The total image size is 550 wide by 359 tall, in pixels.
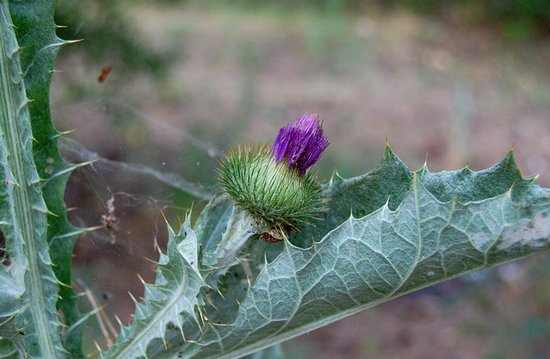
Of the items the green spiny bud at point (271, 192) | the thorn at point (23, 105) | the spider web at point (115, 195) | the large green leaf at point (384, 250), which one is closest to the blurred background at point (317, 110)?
the spider web at point (115, 195)

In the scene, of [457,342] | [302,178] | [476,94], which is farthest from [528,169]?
[302,178]

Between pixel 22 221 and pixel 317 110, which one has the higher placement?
pixel 317 110

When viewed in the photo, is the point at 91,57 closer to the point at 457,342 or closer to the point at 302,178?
the point at 302,178

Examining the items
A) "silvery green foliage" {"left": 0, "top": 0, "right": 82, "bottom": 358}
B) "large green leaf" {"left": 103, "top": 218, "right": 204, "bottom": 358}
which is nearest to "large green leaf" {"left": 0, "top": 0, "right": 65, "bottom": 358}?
"silvery green foliage" {"left": 0, "top": 0, "right": 82, "bottom": 358}

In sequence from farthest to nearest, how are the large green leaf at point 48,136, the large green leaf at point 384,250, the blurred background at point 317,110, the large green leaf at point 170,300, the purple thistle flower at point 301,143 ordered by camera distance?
the blurred background at point 317,110
the purple thistle flower at point 301,143
the large green leaf at point 48,136
the large green leaf at point 170,300
the large green leaf at point 384,250

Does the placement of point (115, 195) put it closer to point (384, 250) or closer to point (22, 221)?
point (22, 221)

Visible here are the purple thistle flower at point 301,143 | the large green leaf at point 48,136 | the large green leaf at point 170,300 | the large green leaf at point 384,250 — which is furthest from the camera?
the purple thistle flower at point 301,143

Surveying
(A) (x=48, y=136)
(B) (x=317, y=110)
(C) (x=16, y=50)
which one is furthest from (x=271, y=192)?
(B) (x=317, y=110)

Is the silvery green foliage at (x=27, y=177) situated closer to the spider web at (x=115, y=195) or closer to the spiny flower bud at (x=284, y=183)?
the spider web at (x=115, y=195)
